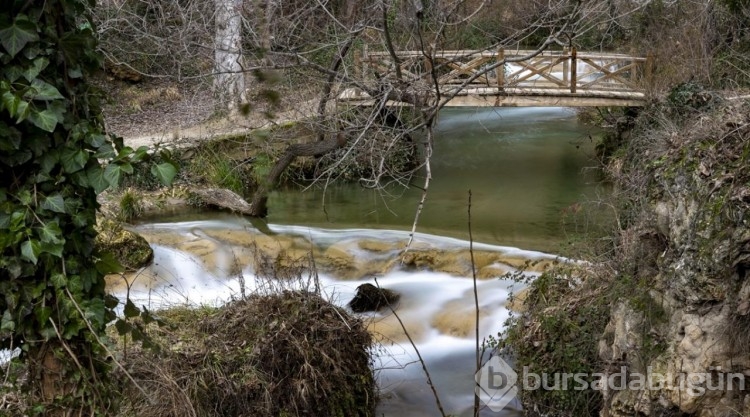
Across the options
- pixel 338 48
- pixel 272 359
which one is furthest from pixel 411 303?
pixel 338 48

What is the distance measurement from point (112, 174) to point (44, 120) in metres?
0.34

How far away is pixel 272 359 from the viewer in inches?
229

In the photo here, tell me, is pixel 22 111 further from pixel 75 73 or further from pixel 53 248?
pixel 53 248

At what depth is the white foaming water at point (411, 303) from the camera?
6.84 metres

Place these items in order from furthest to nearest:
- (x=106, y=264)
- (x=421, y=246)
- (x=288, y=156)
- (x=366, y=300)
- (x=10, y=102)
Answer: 1. (x=288, y=156)
2. (x=421, y=246)
3. (x=366, y=300)
4. (x=106, y=264)
5. (x=10, y=102)

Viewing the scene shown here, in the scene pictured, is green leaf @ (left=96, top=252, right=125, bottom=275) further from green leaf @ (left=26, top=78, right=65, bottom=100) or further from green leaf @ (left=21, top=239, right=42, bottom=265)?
green leaf @ (left=26, top=78, right=65, bottom=100)

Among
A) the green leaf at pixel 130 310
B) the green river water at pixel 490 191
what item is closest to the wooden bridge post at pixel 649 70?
the green river water at pixel 490 191

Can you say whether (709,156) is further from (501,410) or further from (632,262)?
(501,410)

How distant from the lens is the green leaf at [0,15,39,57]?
3002 millimetres

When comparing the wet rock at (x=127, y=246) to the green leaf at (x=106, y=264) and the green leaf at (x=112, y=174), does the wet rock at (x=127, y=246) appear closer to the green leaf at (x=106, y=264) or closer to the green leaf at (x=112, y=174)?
the green leaf at (x=106, y=264)

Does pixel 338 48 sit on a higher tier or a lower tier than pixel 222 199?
higher

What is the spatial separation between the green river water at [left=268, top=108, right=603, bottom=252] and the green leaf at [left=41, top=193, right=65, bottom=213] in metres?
6.18

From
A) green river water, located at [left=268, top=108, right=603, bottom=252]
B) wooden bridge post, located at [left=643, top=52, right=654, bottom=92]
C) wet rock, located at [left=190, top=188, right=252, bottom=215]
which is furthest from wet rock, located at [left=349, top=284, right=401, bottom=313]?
wooden bridge post, located at [left=643, top=52, right=654, bottom=92]

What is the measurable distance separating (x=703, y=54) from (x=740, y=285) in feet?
24.8
